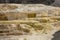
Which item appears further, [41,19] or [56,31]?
[41,19]

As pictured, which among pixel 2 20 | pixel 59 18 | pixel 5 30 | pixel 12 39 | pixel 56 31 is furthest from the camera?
pixel 59 18

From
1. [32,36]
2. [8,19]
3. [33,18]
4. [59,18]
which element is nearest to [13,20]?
[8,19]

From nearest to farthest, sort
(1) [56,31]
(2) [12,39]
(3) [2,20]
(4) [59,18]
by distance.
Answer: (2) [12,39], (1) [56,31], (3) [2,20], (4) [59,18]

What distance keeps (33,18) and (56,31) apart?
398 millimetres

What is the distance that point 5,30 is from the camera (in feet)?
7.14

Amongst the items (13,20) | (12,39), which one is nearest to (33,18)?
(13,20)

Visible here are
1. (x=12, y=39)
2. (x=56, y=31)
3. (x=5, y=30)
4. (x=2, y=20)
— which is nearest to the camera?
(x=12, y=39)

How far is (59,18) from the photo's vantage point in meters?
2.72

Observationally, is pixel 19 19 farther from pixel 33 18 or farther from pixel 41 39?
pixel 41 39

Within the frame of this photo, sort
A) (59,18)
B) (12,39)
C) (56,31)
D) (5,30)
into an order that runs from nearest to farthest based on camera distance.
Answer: (12,39) < (5,30) < (56,31) < (59,18)

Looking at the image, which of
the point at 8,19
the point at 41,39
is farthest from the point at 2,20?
the point at 41,39

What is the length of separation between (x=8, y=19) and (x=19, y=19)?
0.15 meters

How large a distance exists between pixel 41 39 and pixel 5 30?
0.43 m

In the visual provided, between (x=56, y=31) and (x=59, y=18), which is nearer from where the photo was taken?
(x=56, y=31)
